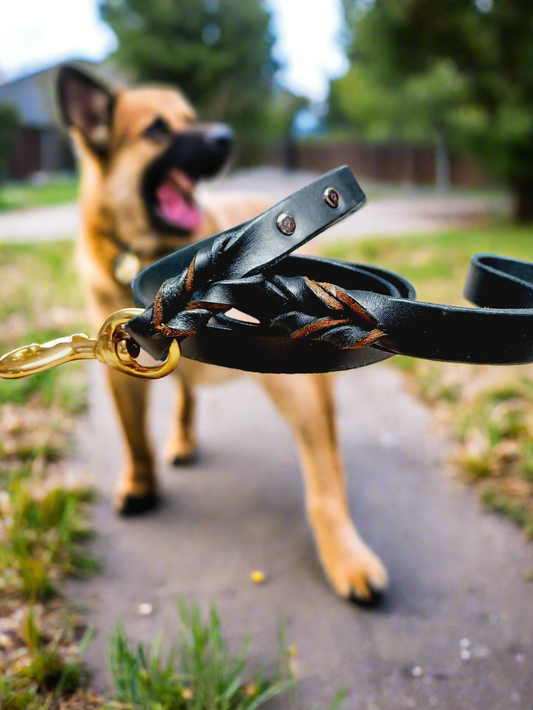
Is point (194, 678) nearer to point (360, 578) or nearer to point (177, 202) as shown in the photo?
point (360, 578)

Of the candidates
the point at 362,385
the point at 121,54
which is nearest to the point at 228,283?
the point at 362,385

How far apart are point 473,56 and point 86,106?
9293 mm

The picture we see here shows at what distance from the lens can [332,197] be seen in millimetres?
801

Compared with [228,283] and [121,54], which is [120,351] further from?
[121,54]

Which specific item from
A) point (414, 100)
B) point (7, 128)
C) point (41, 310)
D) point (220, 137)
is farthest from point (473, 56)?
point (220, 137)

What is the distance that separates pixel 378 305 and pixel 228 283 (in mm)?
193

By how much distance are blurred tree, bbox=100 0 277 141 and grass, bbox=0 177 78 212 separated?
41.7ft

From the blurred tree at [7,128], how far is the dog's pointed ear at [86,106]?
7358 millimetres

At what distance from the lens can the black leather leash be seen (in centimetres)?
77

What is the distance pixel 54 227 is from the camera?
9.17m

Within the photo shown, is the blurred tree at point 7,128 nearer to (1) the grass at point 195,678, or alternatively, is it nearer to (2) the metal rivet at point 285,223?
(1) the grass at point 195,678

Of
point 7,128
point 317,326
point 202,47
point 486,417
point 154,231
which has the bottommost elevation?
point 486,417

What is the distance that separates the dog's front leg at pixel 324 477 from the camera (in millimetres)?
1847

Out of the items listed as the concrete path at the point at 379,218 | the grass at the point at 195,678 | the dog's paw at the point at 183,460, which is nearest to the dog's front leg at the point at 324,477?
the grass at the point at 195,678
